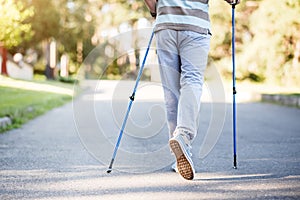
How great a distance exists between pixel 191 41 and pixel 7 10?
13893 millimetres

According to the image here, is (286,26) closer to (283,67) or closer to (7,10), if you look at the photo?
(283,67)

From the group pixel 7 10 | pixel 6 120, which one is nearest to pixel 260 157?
pixel 6 120

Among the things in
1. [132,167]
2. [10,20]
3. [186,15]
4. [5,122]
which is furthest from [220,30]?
[186,15]

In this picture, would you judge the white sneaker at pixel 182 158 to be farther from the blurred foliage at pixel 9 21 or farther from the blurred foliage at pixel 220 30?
the blurred foliage at pixel 9 21

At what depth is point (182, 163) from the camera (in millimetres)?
3551

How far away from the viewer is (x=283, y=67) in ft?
68.8

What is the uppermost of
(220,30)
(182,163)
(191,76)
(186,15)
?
(220,30)

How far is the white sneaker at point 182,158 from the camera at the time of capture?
3.51 metres

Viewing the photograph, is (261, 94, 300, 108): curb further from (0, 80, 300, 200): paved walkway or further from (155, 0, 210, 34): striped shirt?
(155, 0, 210, 34): striped shirt

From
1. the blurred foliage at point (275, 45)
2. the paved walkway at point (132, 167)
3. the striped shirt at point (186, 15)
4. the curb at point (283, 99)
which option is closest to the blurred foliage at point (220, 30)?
the blurred foliage at point (275, 45)

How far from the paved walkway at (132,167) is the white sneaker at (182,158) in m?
0.06

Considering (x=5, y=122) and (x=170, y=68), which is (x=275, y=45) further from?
(x=170, y=68)

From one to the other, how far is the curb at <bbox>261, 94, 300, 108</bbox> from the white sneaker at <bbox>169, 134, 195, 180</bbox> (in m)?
9.86

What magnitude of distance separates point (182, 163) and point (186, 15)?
3.68 ft
